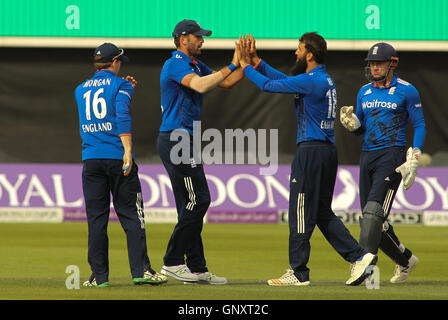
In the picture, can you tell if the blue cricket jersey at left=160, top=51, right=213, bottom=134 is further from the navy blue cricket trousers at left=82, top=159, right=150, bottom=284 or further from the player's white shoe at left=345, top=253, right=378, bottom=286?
the player's white shoe at left=345, top=253, right=378, bottom=286

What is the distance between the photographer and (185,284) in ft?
27.2

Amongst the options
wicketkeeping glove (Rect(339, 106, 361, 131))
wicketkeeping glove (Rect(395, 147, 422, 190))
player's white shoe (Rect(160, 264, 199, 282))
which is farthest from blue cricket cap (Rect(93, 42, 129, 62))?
wicketkeeping glove (Rect(395, 147, 422, 190))

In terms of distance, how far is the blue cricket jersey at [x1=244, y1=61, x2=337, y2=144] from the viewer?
807cm

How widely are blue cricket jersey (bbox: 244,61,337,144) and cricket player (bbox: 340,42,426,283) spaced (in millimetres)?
721

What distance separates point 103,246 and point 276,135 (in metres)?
13.1

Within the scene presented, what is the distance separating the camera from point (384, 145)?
8.75 meters

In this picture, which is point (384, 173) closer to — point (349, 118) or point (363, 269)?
point (349, 118)

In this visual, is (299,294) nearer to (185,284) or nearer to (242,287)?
(242,287)

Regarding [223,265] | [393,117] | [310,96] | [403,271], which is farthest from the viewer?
[223,265]

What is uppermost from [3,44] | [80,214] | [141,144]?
[3,44]

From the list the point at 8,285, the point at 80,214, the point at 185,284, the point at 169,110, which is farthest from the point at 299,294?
the point at 80,214

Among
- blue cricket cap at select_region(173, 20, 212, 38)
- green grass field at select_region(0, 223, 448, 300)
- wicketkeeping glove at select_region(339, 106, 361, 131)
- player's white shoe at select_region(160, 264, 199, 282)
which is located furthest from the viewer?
wicketkeeping glove at select_region(339, 106, 361, 131)

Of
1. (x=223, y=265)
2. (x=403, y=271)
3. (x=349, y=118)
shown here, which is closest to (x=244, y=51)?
(x=349, y=118)

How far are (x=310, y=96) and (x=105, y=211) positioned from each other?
6.83ft
